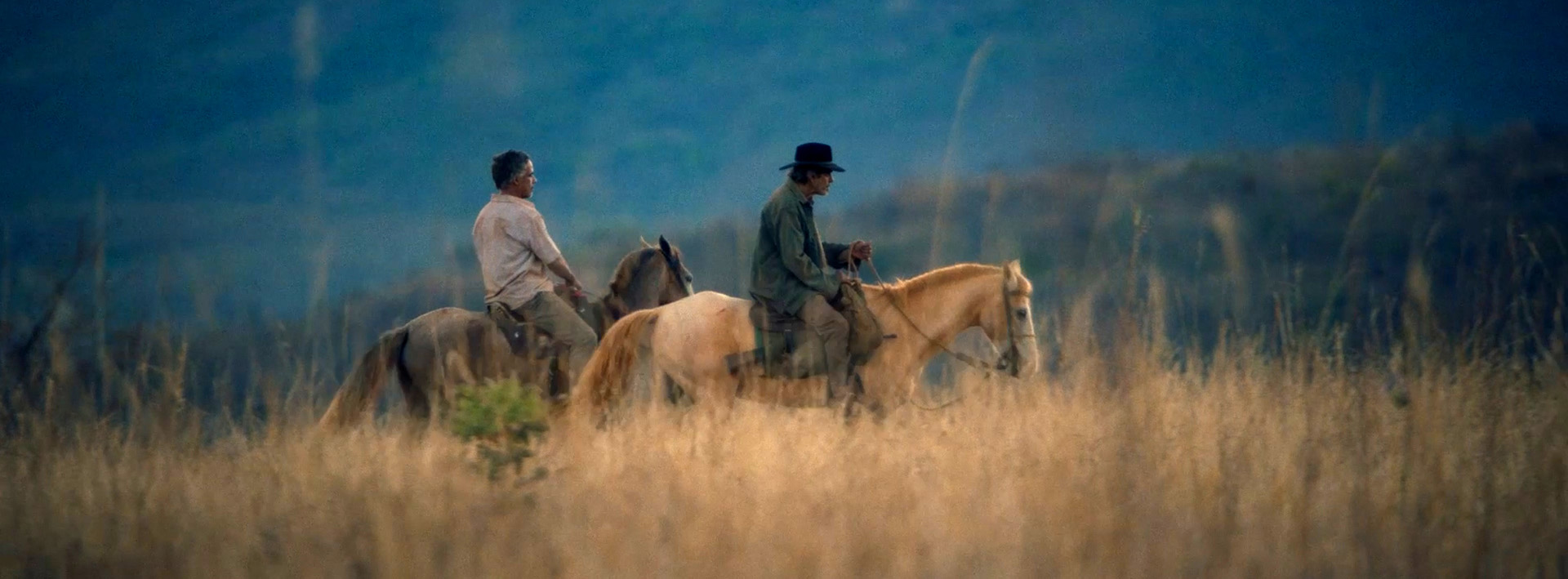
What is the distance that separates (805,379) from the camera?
8.27 metres

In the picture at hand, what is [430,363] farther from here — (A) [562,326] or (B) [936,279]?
(B) [936,279]

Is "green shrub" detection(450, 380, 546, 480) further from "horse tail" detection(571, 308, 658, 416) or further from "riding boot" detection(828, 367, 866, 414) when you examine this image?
"riding boot" detection(828, 367, 866, 414)

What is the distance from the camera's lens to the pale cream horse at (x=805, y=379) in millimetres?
8250

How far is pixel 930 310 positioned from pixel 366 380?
148 inches

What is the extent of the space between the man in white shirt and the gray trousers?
1.68 metres

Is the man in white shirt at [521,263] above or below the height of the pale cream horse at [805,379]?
above

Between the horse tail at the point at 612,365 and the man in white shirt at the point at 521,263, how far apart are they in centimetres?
27

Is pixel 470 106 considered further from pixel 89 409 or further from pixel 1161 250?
pixel 1161 250

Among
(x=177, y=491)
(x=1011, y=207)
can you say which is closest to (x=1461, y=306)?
(x=177, y=491)

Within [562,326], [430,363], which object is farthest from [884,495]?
[430,363]

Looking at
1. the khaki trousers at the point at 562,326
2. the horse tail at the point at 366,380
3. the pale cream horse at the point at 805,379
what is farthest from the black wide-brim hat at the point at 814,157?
the horse tail at the point at 366,380

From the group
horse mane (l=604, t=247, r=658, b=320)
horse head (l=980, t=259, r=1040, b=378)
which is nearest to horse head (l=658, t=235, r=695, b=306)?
horse mane (l=604, t=247, r=658, b=320)

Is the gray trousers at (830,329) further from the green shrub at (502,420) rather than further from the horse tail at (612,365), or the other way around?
the green shrub at (502,420)

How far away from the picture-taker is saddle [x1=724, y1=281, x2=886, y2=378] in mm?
7965
